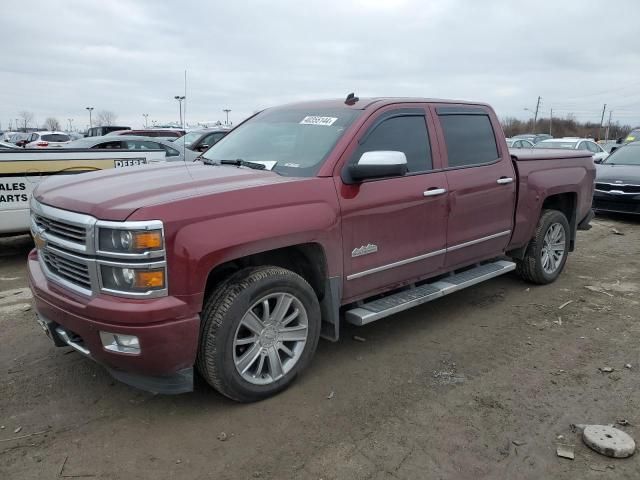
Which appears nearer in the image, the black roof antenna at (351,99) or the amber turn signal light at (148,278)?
the amber turn signal light at (148,278)

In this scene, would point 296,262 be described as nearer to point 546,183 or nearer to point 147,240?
point 147,240

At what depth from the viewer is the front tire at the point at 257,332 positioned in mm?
3088

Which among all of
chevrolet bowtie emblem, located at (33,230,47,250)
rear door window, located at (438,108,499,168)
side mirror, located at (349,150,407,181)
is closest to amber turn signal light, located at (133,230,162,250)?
chevrolet bowtie emblem, located at (33,230,47,250)

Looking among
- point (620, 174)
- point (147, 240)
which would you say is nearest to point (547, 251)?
point (147, 240)

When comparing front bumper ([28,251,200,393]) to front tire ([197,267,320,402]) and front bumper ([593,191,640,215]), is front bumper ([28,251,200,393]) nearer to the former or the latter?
front tire ([197,267,320,402])

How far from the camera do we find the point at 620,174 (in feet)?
34.1

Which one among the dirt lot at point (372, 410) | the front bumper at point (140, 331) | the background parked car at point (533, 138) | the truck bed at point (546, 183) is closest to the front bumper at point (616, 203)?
the truck bed at point (546, 183)

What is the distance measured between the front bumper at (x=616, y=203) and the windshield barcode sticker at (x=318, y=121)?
829cm

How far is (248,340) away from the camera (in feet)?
10.7

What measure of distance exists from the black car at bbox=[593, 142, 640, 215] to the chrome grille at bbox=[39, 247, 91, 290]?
399 inches

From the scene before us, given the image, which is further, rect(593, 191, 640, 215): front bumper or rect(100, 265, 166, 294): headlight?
rect(593, 191, 640, 215): front bumper

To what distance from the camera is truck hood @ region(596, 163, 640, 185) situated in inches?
398

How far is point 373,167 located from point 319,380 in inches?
60.3

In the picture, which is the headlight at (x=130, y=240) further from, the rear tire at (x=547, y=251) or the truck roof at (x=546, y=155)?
the rear tire at (x=547, y=251)
